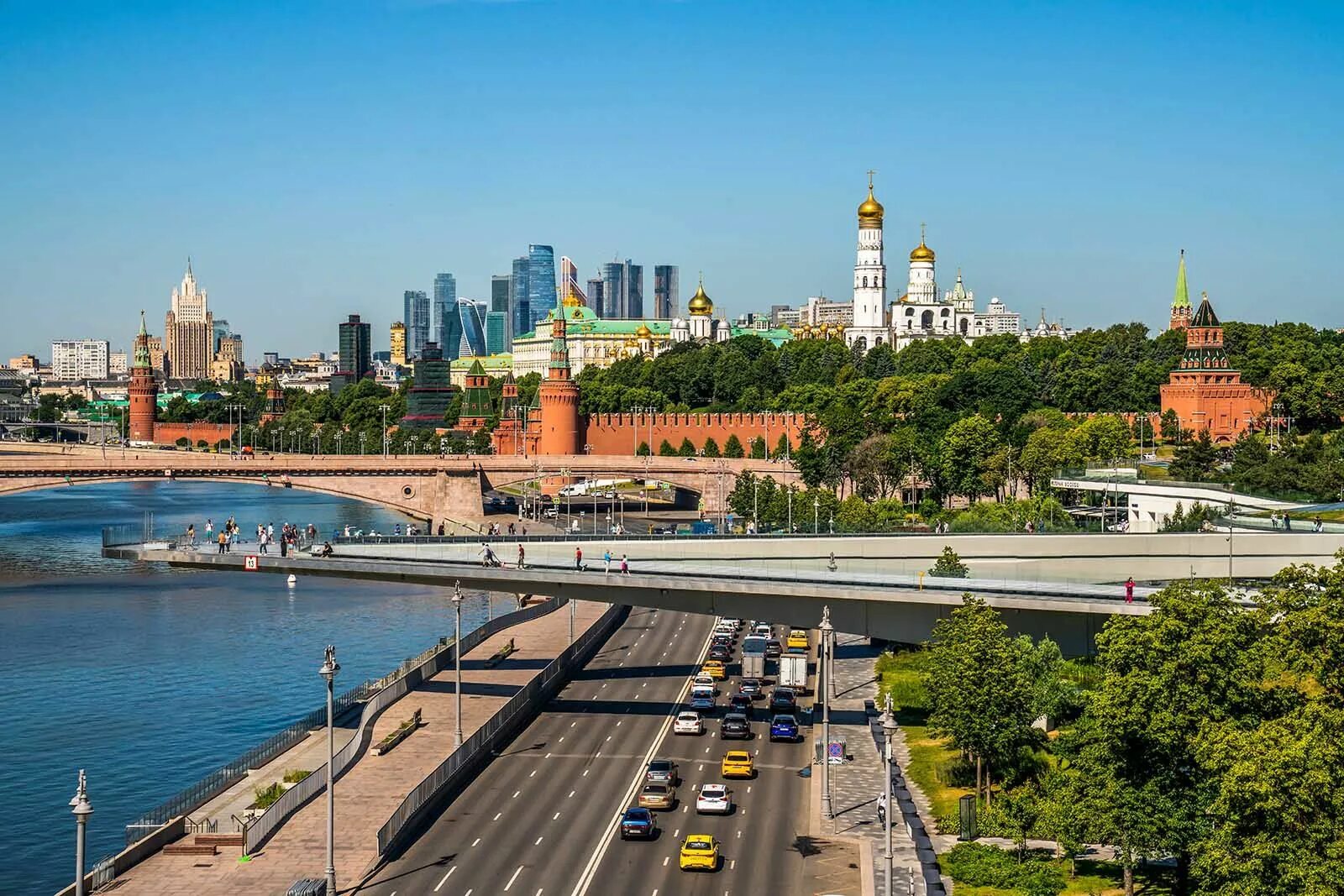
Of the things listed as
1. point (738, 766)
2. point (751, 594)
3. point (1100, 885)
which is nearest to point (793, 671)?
point (751, 594)

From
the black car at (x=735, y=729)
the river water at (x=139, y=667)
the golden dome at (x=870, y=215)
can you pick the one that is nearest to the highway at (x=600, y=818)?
the black car at (x=735, y=729)

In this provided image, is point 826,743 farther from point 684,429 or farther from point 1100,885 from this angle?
point 684,429

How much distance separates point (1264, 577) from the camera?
171 feet

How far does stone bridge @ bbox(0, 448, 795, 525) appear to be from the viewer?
89250mm

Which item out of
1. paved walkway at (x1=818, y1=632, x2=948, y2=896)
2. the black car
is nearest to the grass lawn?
paved walkway at (x1=818, y1=632, x2=948, y2=896)

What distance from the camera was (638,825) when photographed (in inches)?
1383

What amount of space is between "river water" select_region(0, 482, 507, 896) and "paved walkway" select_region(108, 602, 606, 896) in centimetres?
393

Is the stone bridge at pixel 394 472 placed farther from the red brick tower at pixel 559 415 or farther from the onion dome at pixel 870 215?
the onion dome at pixel 870 215

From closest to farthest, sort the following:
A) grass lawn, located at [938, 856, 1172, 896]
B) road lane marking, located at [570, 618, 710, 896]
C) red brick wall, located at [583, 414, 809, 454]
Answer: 1. grass lawn, located at [938, 856, 1172, 896]
2. road lane marking, located at [570, 618, 710, 896]
3. red brick wall, located at [583, 414, 809, 454]

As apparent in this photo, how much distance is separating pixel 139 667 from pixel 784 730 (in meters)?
24.9

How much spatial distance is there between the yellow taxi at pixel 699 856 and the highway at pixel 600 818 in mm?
164

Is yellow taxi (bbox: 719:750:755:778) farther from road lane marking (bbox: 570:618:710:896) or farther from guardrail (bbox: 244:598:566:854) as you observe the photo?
guardrail (bbox: 244:598:566:854)

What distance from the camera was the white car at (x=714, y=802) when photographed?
37312mm

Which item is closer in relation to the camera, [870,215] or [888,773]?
[888,773]
